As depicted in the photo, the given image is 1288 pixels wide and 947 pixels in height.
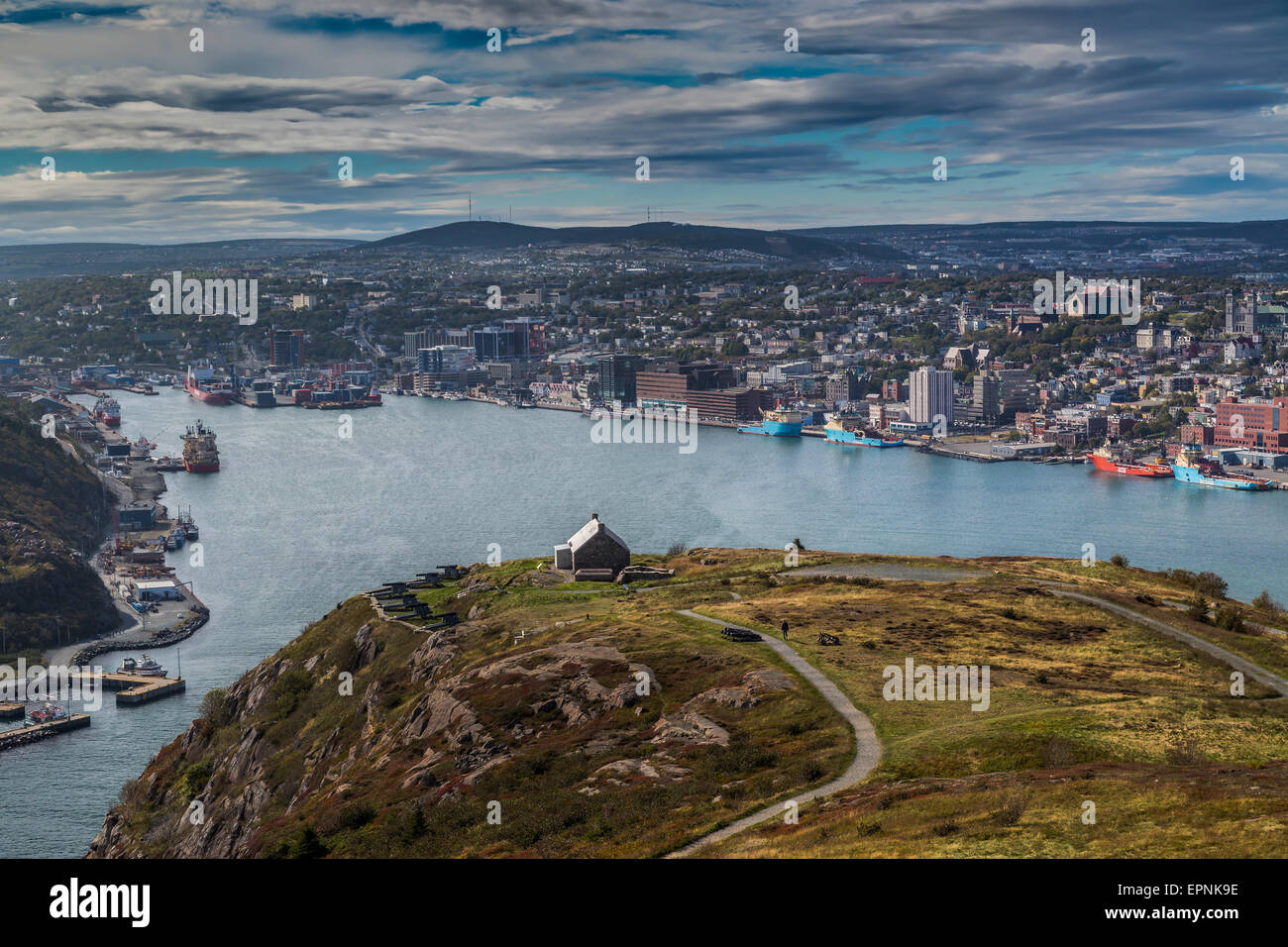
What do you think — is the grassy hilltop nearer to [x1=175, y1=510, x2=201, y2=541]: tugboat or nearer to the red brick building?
[x1=175, y1=510, x2=201, y2=541]: tugboat

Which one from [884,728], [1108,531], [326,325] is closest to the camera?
[884,728]

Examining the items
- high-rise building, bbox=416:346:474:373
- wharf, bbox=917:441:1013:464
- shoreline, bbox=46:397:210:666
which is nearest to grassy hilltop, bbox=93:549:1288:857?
shoreline, bbox=46:397:210:666

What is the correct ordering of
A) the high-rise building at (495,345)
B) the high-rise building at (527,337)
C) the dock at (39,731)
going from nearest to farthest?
1. the dock at (39,731)
2. the high-rise building at (495,345)
3. the high-rise building at (527,337)

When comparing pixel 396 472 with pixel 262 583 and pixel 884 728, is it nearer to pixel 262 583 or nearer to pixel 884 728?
pixel 262 583

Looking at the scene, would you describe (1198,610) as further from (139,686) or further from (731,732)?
(139,686)

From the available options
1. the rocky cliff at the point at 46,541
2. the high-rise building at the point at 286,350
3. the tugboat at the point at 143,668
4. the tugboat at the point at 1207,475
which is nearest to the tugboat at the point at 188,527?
the rocky cliff at the point at 46,541

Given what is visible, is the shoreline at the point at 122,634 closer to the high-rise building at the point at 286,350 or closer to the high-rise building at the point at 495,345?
the high-rise building at the point at 495,345
